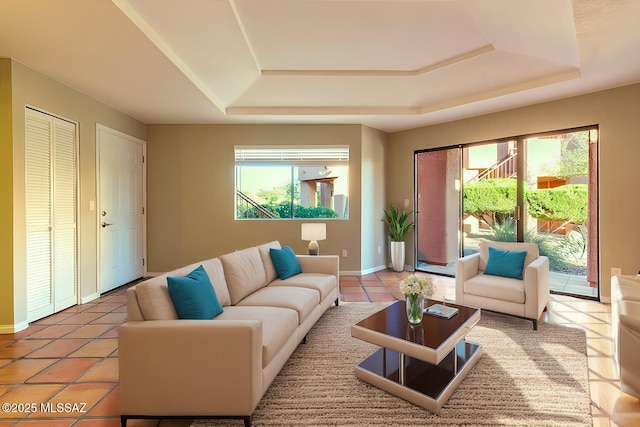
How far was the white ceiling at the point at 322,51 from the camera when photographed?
2463 millimetres

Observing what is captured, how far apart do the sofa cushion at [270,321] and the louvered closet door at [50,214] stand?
2.44 m

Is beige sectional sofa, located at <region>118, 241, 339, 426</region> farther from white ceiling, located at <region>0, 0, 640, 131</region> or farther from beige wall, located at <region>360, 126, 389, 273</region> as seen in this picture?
beige wall, located at <region>360, 126, 389, 273</region>

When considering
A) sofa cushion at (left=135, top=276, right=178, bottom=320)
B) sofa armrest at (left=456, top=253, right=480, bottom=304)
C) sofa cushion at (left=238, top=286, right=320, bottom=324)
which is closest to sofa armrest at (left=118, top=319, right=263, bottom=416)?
sofa cushion at (left=135, top=276, right=178, bottom=320)

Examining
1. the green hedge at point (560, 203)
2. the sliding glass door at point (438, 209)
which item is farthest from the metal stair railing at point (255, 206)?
the green hedge at point (560, 203)

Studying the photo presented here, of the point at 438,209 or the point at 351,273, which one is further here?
the point at 438,209

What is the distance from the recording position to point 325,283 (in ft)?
10.8

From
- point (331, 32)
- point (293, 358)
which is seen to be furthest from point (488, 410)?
point (331, 32)

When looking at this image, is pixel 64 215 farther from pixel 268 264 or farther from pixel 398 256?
pixel 398 256

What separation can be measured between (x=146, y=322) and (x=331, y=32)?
9.50ft

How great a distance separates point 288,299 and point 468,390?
4.79 ft

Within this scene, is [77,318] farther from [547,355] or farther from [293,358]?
[547,355]

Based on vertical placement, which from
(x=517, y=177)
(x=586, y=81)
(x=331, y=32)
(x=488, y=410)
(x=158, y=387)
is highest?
(x=331, y=32)

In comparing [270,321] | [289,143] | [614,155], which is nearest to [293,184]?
[289,143]

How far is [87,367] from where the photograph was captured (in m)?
2.36
